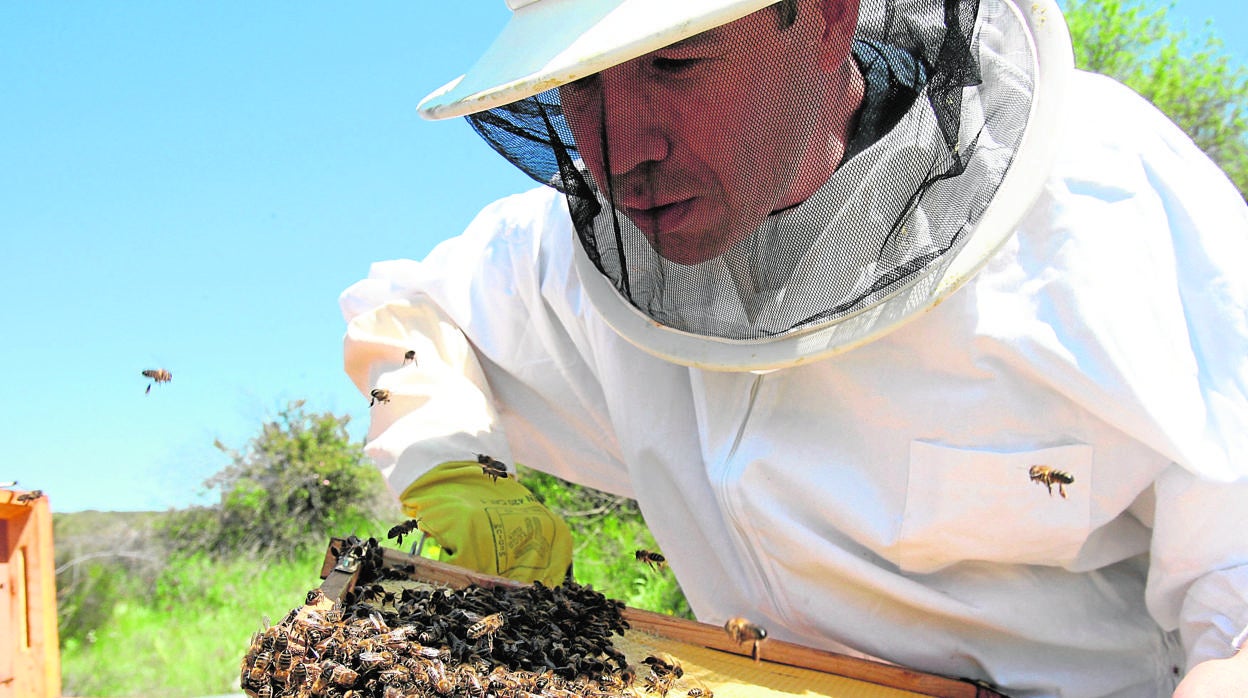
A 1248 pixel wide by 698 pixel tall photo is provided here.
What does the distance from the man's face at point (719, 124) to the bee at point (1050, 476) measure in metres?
0.78

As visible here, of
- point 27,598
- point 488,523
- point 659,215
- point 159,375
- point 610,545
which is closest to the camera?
point 659,215

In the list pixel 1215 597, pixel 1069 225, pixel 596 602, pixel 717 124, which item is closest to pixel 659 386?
pixel 596 602

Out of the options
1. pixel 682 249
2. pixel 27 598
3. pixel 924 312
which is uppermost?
pixel 682 249

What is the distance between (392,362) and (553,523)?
88 cm

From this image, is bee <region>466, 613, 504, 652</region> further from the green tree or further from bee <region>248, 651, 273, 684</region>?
the green tree

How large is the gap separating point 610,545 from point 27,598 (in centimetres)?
584

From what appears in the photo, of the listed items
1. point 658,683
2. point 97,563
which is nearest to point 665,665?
point 658,683

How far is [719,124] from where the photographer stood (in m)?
2.12

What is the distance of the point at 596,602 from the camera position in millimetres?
2279

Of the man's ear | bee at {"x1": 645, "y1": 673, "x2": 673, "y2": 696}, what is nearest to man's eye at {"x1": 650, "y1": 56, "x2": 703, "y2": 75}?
the man's ear

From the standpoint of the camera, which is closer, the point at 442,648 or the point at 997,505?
the point at 442,648

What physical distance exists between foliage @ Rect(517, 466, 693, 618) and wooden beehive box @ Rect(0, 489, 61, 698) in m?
4.72

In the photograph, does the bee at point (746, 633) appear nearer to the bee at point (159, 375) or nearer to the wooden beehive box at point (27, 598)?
the wooden beehive box at point (27, 598)

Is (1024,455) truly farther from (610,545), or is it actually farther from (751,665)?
(610,545)
